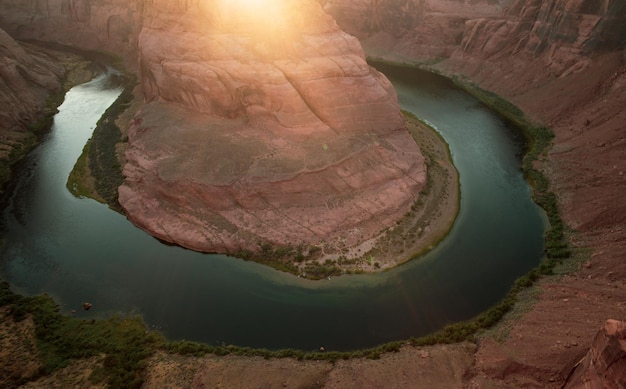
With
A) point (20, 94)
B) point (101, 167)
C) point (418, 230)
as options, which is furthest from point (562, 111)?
point (20, 94)

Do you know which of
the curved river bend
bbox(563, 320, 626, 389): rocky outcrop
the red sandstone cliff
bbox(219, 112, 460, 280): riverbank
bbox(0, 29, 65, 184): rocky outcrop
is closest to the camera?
bbox(563, 320, 626, 389): rocky outcrop

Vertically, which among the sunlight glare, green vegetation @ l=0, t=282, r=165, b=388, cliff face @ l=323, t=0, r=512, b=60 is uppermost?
cliff face @ l=323, t=0, r=512, b=60

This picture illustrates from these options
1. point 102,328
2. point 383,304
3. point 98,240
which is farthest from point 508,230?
point 98,240

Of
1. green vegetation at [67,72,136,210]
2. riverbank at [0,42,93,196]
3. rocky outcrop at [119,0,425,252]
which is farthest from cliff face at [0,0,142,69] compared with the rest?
rocky outcrop at [119,0,425,252]

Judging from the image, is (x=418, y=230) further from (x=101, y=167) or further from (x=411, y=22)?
(x=411, y=22)

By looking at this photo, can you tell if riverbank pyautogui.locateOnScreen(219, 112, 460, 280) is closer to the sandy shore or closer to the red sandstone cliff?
the sandy shore

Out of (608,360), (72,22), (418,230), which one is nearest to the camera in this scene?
(608,360)

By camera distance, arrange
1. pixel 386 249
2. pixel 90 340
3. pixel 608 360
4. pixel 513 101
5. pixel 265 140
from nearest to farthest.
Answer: pixel 608 360 < pixel 90 340 < pixel 386 249 < pixel 265 140 < pixel 513 101

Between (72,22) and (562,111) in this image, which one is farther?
(72,22)
